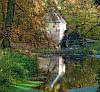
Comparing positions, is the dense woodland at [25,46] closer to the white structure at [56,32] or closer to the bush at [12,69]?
the bush at [12,69]

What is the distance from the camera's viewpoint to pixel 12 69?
1775 cm

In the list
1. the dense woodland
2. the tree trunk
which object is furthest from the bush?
the tree trunk

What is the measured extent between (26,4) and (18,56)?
13.5ft

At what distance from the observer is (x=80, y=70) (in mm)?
27297

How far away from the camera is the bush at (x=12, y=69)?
15.8 meters

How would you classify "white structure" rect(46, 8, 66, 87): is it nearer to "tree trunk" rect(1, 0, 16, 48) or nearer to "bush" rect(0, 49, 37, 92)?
"bush" rect(0, 49, 37, 92)


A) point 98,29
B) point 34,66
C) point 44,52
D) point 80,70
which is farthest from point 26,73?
point 98,29

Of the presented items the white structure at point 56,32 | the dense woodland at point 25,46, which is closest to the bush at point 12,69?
the dense woodland at point 25,46

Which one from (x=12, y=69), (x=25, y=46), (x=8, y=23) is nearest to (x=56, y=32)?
(x=8, y=23)

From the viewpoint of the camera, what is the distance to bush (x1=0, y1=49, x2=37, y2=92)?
15.8 m

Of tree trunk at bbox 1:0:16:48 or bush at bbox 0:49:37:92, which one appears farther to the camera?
tree trunk at bbox 1:0:16:48

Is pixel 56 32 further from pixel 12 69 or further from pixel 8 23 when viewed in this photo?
pixel 12 69

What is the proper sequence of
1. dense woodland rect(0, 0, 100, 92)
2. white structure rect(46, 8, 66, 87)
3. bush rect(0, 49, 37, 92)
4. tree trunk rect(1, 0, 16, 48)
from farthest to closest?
white structure rect(46, 8, 66, 87), tree trunk rect(1, 0, 16, 48), dense woodland rect(0, 0, 100, 92), bush rect(0, 49, 37, 92)

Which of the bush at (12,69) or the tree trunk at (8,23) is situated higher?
the tree trunk at (8,23)
